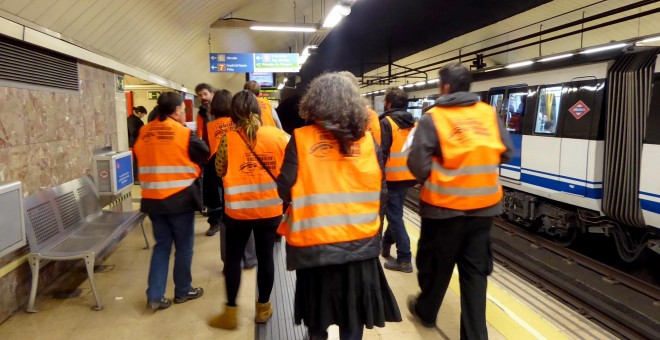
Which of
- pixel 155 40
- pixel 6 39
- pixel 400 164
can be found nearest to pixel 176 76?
pixel 155 40

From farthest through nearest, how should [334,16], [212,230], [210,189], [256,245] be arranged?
[334,16] → [212,230] → [210,189] → [256,245]

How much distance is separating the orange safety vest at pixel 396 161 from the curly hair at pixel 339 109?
6.52 ft

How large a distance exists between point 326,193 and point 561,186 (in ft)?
17.4

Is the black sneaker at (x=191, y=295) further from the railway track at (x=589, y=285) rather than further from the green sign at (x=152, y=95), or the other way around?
the green sign at (x=152, y=95)

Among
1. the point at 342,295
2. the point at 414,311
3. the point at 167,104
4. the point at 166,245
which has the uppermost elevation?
the point at 167,104

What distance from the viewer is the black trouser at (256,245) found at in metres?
2.81

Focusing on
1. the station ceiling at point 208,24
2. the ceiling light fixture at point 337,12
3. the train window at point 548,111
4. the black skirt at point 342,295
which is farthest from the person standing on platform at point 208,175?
the train window at point 548,111

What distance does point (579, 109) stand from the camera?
5.75 metres

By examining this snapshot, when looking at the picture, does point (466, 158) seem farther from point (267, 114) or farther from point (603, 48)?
point (603, 48)

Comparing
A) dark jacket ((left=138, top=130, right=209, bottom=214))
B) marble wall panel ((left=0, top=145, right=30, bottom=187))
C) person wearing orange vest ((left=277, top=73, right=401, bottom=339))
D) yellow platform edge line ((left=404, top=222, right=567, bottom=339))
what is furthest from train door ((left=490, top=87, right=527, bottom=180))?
marble wall panel ((left=0, top=145, right=30, bottom=187))

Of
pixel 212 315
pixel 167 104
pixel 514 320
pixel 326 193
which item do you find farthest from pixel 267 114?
pixel 514 320

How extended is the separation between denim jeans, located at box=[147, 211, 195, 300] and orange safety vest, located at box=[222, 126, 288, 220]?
70cm

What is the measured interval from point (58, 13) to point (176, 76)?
6.74 metres

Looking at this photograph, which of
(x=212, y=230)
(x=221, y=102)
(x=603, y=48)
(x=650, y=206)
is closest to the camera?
(x=221, y=102)
